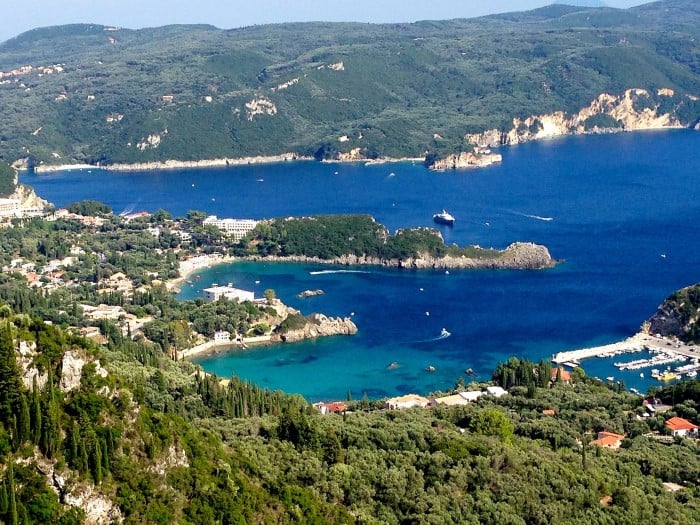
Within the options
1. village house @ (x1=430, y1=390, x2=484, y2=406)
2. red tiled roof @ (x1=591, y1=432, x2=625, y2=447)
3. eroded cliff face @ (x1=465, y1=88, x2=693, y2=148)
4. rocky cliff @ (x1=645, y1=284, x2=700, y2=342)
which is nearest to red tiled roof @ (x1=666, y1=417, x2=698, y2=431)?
red tiled roof @ (x1=591, y1=432, x2=625, y2=447)

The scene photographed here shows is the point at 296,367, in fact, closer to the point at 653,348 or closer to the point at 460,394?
the point at 460,394

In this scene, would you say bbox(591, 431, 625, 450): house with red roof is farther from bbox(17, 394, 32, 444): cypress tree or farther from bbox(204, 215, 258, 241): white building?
bbox(204, 215, 258, 241): white building

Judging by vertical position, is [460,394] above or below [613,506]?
below

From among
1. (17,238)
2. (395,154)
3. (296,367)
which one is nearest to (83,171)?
(395,154)

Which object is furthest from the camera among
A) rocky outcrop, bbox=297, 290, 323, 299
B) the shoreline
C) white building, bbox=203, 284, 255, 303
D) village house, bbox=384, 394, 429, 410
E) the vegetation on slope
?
the shoreline

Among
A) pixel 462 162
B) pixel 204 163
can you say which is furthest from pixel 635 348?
pixel 204 163

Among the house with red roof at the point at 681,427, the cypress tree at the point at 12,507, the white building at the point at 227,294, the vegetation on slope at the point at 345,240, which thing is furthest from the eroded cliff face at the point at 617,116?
the cypress tree at the point at 12,507
